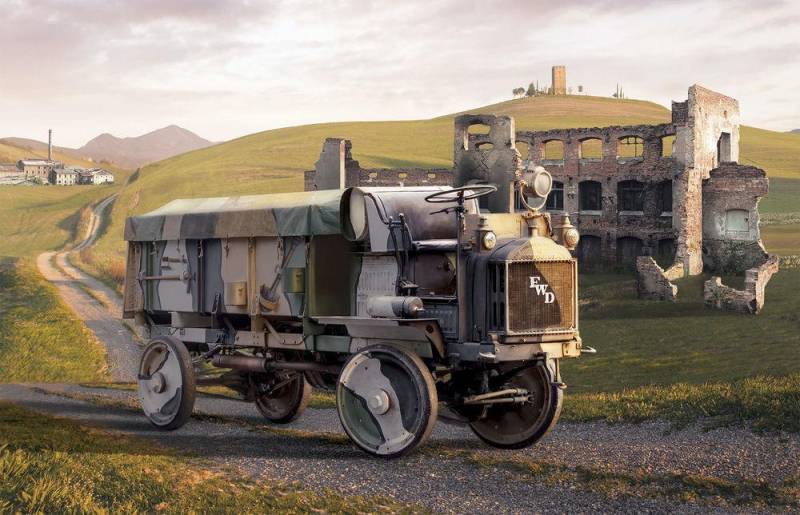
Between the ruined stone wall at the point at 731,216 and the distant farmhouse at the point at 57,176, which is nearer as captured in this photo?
the ruined stone wall at the point at 731,216

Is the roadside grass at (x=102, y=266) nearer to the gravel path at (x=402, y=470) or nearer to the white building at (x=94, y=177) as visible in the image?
the gravel path at (x=402, y=470)

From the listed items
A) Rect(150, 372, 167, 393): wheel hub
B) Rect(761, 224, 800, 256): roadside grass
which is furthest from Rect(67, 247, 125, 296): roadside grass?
Rect(761, 224, 800, 256): roadside grass

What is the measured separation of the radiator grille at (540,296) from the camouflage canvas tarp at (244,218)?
9.25 ft

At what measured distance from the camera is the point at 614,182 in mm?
49344

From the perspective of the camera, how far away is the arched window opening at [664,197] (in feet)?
157

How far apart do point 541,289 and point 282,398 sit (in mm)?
6053

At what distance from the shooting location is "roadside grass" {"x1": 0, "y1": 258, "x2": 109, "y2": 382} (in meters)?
30.4

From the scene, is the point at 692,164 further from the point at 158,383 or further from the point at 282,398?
the point at 158,383

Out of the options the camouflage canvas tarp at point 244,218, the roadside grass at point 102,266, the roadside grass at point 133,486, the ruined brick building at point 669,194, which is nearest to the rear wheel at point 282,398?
the camouflage canvas tarp at point 244,218

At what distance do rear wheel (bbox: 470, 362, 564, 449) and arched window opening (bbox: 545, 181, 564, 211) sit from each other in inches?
1580

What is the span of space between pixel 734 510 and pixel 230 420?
8.57 metres

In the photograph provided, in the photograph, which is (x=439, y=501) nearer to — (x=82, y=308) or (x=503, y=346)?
(x=503, y=346)

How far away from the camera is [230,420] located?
1537cm

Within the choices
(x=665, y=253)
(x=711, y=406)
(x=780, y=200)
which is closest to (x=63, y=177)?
(x=780, y=200)
